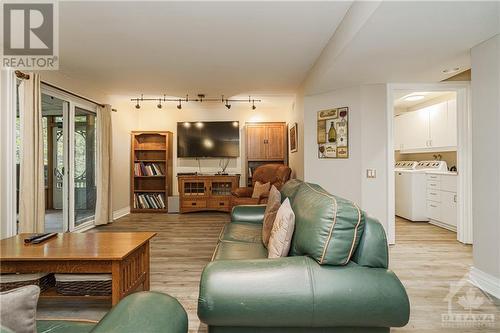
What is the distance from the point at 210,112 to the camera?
6.09 meters

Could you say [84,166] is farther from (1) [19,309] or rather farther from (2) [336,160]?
(1) [19,309]

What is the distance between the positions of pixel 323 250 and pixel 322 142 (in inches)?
111

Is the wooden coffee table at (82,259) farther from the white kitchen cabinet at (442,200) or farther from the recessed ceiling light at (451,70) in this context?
the white kitchen cabinet at (442,200)

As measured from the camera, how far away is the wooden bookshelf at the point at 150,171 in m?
5.79

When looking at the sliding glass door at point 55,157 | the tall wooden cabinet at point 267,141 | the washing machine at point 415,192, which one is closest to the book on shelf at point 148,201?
the sliding glass door at point 55,157

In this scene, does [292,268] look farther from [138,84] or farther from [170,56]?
[138,84]

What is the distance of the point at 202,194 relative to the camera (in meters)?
5.65

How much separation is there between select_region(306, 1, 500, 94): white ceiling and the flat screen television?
2.82 metres

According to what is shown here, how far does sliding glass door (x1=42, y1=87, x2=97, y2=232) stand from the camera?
3941mm

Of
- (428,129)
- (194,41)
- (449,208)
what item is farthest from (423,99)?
(194,41)

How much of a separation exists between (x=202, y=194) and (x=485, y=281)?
461 centimetres

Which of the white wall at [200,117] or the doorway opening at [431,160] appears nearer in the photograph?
the doorway opening at [431,160]

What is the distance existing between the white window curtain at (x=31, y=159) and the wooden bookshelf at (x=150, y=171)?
8.96 feet

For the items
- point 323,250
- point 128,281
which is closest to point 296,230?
point 323,250
